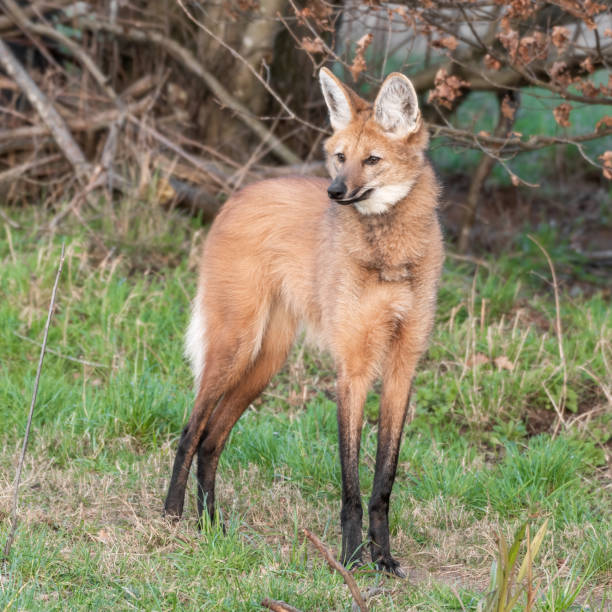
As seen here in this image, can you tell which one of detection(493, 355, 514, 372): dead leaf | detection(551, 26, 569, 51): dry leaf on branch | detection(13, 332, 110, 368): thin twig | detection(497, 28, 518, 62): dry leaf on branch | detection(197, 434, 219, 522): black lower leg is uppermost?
detection(551, 26, 569, 51): dry leaf on branch

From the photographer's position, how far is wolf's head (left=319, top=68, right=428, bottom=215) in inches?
118

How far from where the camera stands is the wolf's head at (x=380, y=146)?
9.82ft

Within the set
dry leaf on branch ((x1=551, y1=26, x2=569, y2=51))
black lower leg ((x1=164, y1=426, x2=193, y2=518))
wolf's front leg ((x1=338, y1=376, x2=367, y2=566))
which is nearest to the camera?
wolf's front leg ((x1=338, y1=376, x2=367, y2=566))

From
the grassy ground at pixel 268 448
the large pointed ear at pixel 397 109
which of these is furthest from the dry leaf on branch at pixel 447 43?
the grassy ground at pixel 268 448

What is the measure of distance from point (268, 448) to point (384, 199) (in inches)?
52.8

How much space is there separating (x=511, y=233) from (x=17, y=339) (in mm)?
3838

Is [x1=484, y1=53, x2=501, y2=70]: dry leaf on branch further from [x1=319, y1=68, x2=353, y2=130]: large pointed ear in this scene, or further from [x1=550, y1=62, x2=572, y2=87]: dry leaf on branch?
[x1=319, y1=68, x2=353, y2=130]: large pointed ear

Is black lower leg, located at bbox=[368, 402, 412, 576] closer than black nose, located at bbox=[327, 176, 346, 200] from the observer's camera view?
No

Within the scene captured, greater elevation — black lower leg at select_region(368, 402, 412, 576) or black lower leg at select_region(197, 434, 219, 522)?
black lower leg at select_region(368, 402, 412, 576)

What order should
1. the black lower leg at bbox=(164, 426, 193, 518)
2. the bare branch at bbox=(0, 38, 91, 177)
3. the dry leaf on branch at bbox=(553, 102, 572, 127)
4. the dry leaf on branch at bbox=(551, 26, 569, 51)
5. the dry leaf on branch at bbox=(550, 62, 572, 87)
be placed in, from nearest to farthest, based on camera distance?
1. the black lower leg at bbox=(164, 426, 193, 518)
2. the dry leaf on branch at bbox=(551, 26, 569, 51)
3. the dry leaf on branch at bbox=(553, 102, 572, 127)
4. the dry leaf on branch at bbox=(550, 62, 572, 87)
5. the bare branch at bbox=(0, 38, 91, 177)

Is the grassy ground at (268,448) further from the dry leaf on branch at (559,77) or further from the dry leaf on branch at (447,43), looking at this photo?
the dry leaf on branch at (447,43)

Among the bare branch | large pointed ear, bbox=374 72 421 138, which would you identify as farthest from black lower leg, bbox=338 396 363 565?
the bare branch

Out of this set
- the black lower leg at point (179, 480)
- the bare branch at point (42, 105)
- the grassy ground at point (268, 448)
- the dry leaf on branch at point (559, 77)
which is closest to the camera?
the grassy ground at point (268, 448)

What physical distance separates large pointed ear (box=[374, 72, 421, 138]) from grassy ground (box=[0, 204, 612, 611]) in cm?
145
